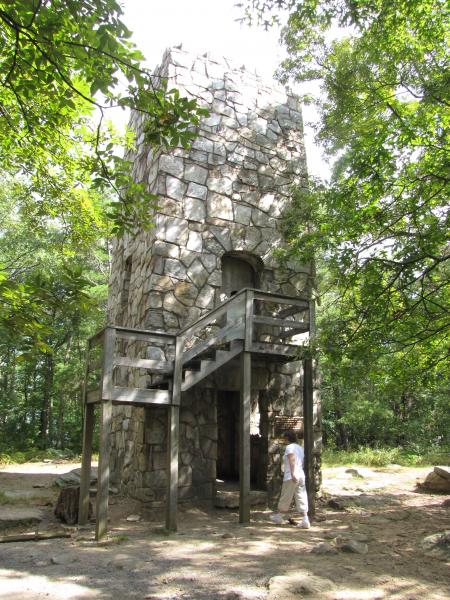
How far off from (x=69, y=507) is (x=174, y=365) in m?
2.58

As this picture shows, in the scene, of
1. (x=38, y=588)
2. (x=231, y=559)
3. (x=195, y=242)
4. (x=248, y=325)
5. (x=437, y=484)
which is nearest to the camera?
(x=38, y=588)

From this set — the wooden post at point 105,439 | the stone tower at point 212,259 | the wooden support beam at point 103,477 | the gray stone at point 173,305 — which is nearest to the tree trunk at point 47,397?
the stone tower at point 212,259

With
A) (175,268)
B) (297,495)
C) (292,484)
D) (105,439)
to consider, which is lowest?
(297,495)

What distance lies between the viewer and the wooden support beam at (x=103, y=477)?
624 cm

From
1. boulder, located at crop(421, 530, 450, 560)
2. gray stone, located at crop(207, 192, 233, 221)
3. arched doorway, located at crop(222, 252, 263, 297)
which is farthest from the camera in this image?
arched doorway, located at crop(222, 252, 263, 297)

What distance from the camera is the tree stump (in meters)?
7.29

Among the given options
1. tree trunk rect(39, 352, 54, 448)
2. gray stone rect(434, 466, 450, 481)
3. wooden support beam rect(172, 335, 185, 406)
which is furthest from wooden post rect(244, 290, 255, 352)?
tree trunk rect(39, 352, 54, 448)

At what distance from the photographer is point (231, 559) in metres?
5.30

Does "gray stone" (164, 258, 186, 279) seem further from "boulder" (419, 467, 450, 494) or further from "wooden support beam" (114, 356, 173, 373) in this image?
"boulder" (419, 467, 450, 494)

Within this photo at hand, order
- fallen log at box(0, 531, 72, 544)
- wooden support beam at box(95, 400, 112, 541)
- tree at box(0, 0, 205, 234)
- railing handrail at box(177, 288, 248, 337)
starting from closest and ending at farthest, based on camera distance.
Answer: tree at box(0, 0, 205, 234) < fallen log at box(0, 531, 72, 544) < wooden support beam at box(95, 400, 112, 541) < railing handrail at box(177, 288, 248, 337)

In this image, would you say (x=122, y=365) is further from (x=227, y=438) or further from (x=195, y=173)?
(x=227, y=438)

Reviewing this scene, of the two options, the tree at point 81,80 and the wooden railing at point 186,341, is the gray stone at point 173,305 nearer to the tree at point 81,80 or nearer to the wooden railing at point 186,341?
the wooden railing at point 186,341

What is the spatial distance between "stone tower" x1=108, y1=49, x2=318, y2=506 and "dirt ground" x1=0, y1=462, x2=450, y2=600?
96 centimetres

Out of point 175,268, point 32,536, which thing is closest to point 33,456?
point 175,268
